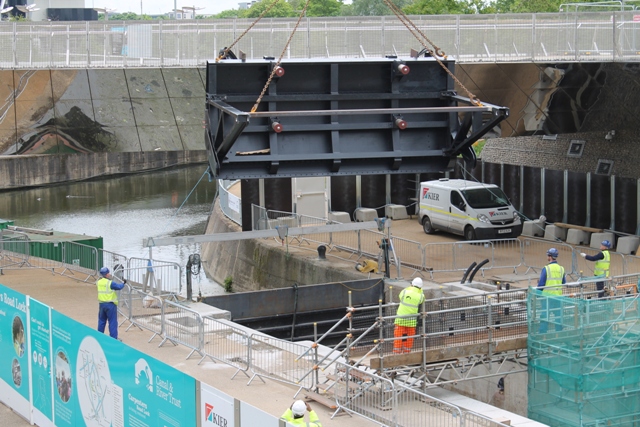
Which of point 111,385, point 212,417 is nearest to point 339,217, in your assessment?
point 111,385

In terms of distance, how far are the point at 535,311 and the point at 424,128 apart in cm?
998

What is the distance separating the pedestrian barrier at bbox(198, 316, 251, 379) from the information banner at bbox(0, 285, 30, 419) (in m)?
3.61

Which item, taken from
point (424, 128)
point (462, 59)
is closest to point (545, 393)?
point (424, 128)

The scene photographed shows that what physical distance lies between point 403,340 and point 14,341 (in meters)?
8.07

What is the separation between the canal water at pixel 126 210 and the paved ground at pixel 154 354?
475 inches

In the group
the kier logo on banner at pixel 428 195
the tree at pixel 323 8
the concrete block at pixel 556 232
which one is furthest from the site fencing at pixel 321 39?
the tree at pixel 323 8

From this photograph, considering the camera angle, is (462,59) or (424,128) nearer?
(424,128)

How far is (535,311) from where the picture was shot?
19156 millimetres

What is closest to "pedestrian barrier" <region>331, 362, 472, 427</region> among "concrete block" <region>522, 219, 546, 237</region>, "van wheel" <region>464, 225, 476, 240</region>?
"van wheel" <region>464, 225, 476, 240</region>

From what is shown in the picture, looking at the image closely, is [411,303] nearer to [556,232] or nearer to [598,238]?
[598,238]

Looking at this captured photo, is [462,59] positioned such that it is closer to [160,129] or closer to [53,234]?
[160,129]

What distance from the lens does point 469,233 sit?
112ft

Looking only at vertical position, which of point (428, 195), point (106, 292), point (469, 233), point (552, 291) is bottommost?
point (469, 233)

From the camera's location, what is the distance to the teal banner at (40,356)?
1931cm
